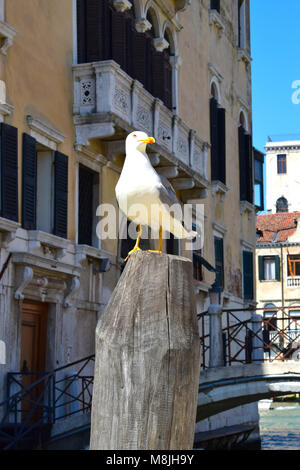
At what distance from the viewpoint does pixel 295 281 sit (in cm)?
4556

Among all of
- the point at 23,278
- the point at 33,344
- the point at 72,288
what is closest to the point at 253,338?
the point at 72,288

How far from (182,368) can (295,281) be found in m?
42.7

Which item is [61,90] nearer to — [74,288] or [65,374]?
[74,288]

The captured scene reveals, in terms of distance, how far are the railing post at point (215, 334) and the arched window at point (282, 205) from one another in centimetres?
5104

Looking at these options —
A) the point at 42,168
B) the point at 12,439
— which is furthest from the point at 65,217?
the point at 12,439

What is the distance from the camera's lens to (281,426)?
94.4ft

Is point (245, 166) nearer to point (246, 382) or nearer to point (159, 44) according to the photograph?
point (159, 44)

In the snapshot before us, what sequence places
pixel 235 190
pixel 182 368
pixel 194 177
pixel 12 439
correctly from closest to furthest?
pixel 182 368 → pixel 12 439 → pixel 194 177 → pixel 235 190

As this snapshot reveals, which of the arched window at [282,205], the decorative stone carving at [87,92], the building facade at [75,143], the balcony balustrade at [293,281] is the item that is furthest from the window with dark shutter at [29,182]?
the arched window at [282,205]

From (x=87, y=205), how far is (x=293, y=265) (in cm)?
3290

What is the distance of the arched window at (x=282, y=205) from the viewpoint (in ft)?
211

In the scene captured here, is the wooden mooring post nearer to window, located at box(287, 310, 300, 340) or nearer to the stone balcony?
window, located at box(287, 310, 300, 340)

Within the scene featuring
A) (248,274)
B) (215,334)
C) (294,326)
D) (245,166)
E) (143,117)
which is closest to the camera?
(215,334)

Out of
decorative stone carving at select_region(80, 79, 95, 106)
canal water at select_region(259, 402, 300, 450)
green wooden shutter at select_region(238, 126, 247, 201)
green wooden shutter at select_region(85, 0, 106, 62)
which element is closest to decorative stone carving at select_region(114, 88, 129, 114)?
decorative stone carving at select_region(80, 79, 95, 106)
